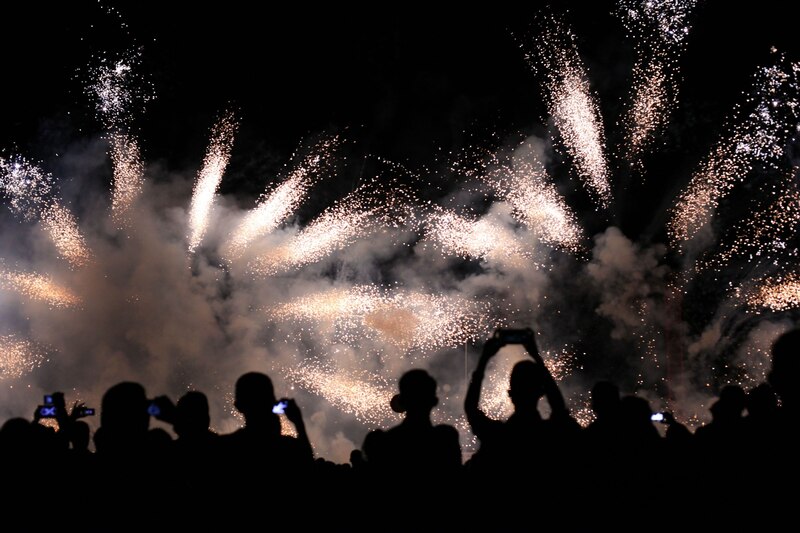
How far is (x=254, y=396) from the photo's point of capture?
2510mm

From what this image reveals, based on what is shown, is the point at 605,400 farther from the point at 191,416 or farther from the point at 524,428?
the point at 191,416

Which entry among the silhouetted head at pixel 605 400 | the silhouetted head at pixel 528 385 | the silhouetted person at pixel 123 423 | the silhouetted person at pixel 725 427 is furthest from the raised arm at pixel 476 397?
the silhouetted person at pixel 123 423

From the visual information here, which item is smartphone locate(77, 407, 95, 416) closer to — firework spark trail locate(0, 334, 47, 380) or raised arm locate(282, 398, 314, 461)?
raised arm locate(282, 398, 314, 461)

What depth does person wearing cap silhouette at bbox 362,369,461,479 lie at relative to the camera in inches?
99.7

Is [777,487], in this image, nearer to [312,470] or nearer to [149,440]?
[312,470]

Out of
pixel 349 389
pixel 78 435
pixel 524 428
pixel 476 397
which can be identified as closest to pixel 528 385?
pixel 524 428

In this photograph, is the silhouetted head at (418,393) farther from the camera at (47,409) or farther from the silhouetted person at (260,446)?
the camera at (47,409)

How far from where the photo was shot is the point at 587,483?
249 centimetres

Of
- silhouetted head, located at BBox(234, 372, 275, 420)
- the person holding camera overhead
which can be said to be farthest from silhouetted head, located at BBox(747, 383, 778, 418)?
silhouetted head, located at BBox(234, 372, 275, 420)

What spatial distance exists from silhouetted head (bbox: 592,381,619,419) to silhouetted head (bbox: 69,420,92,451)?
121 inches

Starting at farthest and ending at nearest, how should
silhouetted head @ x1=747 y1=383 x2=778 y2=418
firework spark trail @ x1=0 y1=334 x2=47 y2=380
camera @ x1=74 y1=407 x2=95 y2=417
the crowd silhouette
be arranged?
firework spark trail @ x1=0 y1=334 x2=47 y2=380, camera @ x1=74 y1=407 x2=95 y2=417, silhouetted head @ x1=747 y1=383 x2=778 y2=418, the crowd silhouette

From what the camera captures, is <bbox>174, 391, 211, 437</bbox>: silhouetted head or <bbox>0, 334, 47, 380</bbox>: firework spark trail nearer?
<bbox>174, 391, 211, 437</bbox>: silhouetted head

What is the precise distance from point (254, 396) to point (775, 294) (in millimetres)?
17190

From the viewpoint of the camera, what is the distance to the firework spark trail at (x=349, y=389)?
599 inches
